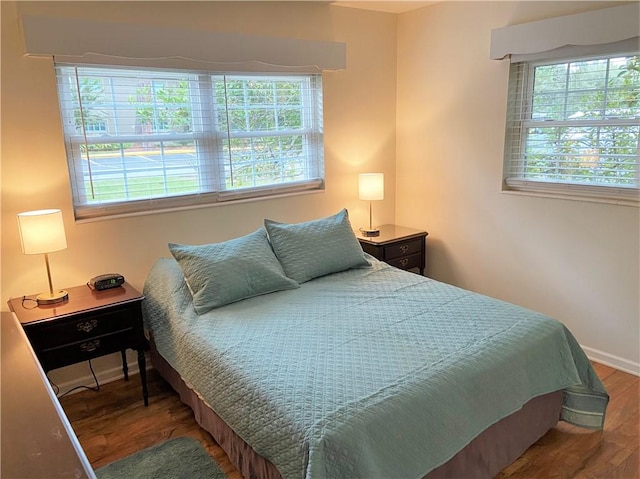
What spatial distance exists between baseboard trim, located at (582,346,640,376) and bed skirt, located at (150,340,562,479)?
89 centimetres

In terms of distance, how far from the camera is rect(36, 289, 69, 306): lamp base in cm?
246

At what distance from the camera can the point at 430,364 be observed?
191 cm

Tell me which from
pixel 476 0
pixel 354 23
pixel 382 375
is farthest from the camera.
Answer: pixel 354 23

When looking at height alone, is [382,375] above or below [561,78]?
below

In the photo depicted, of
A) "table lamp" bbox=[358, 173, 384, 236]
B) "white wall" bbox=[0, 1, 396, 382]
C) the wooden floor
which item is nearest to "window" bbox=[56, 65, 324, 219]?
"white wall" bbox=[0, 1, 396, 382]

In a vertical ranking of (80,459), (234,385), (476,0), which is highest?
(476,0)

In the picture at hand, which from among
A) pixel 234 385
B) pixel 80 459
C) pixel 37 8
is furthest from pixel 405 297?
pixel 37 8

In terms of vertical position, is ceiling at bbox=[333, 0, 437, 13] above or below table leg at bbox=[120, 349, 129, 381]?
above

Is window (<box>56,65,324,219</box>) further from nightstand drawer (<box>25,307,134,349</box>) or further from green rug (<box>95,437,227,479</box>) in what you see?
green rug (<box>95,437,227,479</box>)

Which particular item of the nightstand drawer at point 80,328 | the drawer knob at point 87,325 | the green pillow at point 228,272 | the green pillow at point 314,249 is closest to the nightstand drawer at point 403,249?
the green pillow at point 314,249

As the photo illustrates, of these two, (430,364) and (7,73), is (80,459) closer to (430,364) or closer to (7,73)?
(430,364)

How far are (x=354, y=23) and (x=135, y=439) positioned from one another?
3.08m

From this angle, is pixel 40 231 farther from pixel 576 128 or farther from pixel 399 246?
pixel 576 128

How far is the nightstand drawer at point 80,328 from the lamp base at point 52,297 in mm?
207
